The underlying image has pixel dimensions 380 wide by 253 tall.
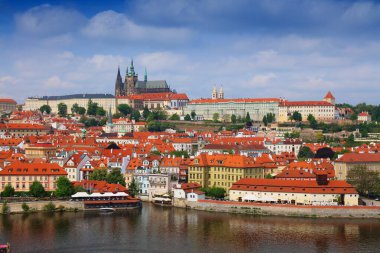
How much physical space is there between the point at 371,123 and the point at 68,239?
279 ft

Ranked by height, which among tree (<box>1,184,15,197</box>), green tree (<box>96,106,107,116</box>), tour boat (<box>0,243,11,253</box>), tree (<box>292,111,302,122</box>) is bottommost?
tour boat (<box>0,243,11,253</box>)

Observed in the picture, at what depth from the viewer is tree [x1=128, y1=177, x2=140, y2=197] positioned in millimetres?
52809

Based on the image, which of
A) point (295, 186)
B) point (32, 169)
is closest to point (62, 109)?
point (32, 169)

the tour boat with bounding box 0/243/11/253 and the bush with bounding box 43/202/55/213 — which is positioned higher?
the bush with bounding box 43/202/55/213

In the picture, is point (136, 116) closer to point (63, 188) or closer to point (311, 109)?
point (311, 109)

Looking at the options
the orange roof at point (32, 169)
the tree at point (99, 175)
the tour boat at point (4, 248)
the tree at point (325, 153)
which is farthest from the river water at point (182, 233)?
the tree at point (325, 153)

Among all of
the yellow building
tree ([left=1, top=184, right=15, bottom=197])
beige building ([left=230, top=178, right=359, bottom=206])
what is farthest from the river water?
the yellow building

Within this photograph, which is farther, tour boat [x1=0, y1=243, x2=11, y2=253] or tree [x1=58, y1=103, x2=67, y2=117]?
tree [x1=58, y1=103, x2=67, y2=117]

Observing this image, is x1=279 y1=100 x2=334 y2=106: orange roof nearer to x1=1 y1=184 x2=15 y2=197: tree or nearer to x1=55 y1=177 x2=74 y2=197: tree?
x1=55 y1=177 x2=74 y2=197: tree

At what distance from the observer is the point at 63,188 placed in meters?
49.3

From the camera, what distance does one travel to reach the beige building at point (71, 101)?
15275cm

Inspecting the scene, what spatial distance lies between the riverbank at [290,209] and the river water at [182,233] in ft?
3.05

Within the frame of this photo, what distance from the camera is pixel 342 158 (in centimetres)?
5784

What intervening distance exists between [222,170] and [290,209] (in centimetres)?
920
